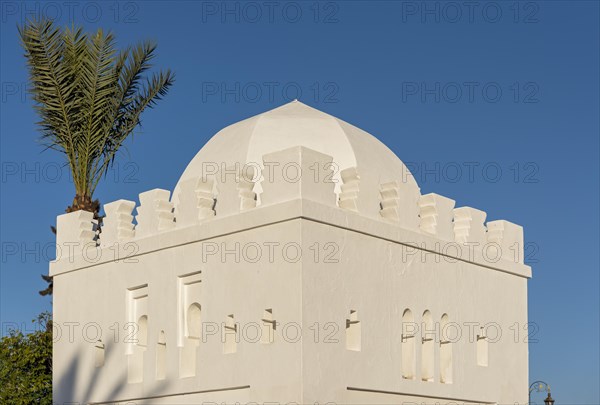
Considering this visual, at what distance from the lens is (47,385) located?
76.6 feet

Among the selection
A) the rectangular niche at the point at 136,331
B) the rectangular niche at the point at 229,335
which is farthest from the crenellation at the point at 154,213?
the rectangular niche at the point at 229,335

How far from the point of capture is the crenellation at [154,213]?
1778cm

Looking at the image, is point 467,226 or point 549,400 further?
point 549,400

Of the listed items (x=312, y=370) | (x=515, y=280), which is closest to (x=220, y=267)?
(x=312, y=370)

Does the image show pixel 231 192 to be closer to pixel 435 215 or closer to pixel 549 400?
pixel 435 215

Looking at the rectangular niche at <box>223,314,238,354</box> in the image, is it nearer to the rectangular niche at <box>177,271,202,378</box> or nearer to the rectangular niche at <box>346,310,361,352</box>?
the rectangular niche at <box>177,271,202,378</box>

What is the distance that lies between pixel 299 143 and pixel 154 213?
9.49ft

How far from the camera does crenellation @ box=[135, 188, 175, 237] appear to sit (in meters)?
17.8

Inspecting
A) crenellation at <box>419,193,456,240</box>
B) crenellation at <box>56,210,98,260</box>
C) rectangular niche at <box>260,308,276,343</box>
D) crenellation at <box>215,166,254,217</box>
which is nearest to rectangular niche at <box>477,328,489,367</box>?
crenellation at <box>419,193,456,240</box>

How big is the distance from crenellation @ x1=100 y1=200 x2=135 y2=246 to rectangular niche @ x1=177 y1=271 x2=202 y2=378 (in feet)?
5.92

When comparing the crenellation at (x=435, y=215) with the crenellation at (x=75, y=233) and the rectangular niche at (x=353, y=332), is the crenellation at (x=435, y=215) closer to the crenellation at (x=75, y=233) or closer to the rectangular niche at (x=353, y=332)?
the rectangular niche at (x=353, y=332)

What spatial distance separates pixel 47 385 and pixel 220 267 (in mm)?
8524

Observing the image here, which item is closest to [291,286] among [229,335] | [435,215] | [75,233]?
[229,335]

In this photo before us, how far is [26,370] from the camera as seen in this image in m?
23.4
